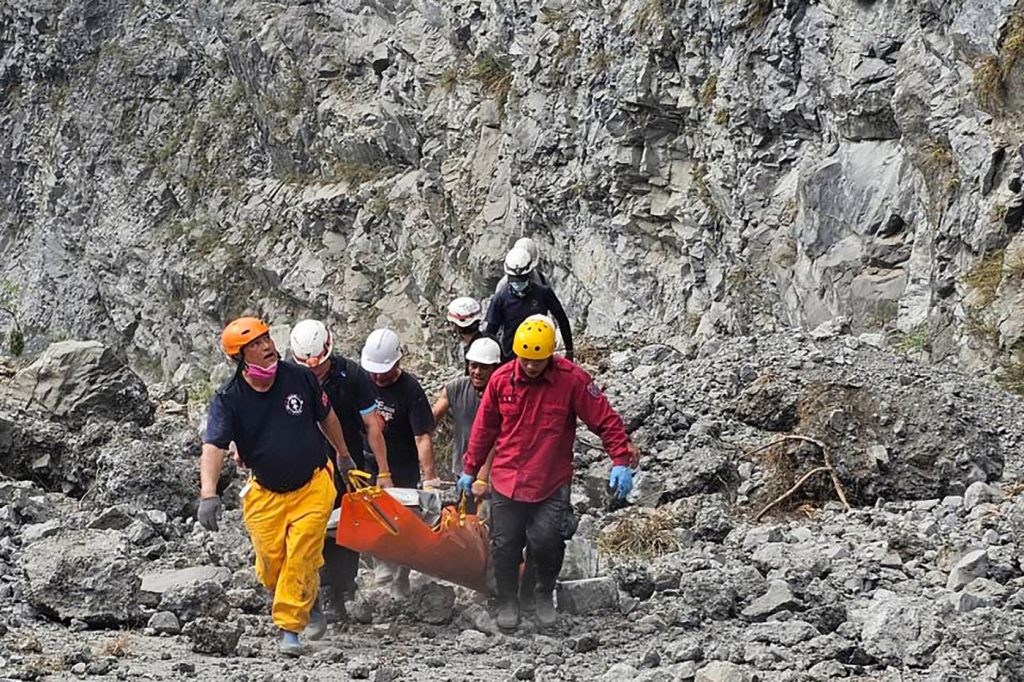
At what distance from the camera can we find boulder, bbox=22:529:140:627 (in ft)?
23.3

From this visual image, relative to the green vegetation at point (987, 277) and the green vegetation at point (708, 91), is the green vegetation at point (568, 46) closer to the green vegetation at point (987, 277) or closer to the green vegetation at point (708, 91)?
the green vegetation at point (708, 91)

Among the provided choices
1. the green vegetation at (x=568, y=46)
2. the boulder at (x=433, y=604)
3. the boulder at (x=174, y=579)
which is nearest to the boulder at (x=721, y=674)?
the boulder at (x=433, y=604)

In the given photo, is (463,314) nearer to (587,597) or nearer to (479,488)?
(479,488)

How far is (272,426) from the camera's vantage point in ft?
21.8

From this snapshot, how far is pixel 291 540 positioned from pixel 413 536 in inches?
25.8

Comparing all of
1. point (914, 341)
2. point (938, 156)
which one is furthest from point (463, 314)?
point (938, 156)

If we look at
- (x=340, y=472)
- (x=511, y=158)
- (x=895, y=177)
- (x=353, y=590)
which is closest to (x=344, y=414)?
(x=340, y=472)

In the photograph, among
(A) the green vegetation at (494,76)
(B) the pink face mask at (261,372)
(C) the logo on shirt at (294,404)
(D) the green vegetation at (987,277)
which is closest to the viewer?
(B) the pink face mask at (261,372)

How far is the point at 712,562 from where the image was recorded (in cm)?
764

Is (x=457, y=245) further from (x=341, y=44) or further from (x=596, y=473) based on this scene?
(x=596, y=473)

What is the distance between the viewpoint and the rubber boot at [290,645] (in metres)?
6.54

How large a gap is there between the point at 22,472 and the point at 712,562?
6435 mm

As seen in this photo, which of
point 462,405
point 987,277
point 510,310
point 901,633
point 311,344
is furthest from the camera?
point 987,277

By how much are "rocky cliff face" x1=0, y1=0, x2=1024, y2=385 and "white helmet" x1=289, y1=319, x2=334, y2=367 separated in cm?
634
